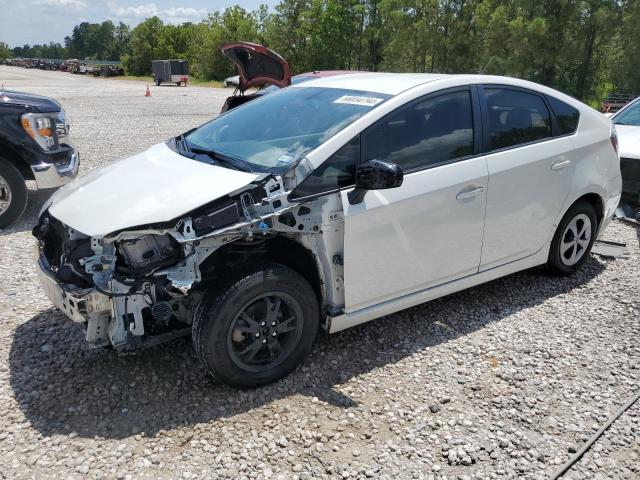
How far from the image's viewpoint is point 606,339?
396 centimetres

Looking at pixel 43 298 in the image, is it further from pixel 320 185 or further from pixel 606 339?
pixel 606 339

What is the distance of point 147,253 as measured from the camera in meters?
2.97

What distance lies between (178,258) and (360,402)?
1.30 meters

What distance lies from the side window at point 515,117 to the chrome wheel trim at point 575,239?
0.85m

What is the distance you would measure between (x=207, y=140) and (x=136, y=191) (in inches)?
34.3

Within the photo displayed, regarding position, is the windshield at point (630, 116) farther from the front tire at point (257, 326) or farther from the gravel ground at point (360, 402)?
the front tire at point (257, 326)

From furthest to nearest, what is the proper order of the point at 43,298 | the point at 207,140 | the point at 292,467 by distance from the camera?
the point at 43,298, the point at 207,140, the point at 292,467

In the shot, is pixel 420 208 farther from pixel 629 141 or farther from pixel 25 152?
pixel 629 141

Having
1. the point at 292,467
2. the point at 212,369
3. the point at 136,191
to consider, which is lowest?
the point at 292,467

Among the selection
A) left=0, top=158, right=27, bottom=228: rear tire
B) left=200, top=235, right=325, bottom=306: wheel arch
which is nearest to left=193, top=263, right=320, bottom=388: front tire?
left=200, top=235, right=325, bottom=306: wheel arch

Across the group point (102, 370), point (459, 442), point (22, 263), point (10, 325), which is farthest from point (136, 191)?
point (22, 263)

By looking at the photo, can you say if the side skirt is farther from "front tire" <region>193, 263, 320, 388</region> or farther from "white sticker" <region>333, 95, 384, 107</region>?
"white sticker" <region>333, 95, 384, 107</region>

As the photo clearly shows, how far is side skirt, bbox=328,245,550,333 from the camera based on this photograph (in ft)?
11.3

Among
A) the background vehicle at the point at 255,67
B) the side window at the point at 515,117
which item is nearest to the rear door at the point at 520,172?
the side window at the point at 515,117
